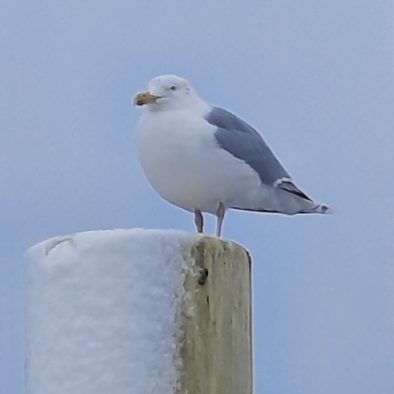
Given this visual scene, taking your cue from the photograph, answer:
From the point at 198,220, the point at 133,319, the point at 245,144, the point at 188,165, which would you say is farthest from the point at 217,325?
the point at 245,144

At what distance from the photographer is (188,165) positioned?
3.62 metres

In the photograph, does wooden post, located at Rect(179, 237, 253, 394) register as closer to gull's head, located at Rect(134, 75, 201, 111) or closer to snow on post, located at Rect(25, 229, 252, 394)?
snow on post, located at Rect(25, 229, 252, 394)

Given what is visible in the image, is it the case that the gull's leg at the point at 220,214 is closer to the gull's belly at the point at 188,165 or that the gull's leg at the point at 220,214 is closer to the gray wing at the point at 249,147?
the gull's belly at the point at 188,165

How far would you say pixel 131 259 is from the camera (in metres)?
1.58

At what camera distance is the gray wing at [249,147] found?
156 inches

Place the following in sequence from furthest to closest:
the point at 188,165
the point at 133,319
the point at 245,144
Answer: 1. the point at 245,144
2. the point at 188,165
3. the point at 133,319

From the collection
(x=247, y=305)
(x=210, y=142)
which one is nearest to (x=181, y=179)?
(x=210, y=142)

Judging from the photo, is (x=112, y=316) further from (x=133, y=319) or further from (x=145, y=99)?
(x=145, y=99)

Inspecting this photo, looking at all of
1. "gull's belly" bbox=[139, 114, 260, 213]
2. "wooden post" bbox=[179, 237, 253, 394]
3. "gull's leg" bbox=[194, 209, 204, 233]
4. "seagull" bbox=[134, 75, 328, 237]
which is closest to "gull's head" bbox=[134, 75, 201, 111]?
"seagull" bbox=[134, 75, 328, 237]

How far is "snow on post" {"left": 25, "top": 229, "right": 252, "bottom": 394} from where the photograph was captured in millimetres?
1546

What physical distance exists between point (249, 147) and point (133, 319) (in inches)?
106

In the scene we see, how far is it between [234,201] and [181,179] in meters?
0.29

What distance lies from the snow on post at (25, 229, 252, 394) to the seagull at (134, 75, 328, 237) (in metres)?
1.95

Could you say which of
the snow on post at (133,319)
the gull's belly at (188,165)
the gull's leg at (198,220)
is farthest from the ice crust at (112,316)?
the gull's leg at (198,220)
